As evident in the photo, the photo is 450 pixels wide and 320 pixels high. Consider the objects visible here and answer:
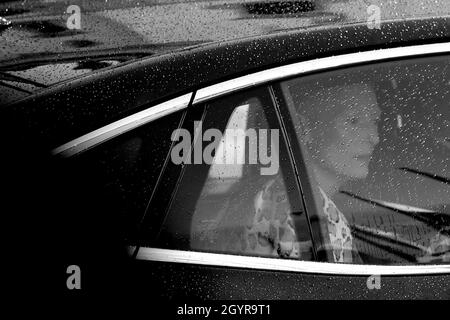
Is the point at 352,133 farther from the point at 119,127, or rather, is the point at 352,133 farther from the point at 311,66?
the point at 119,127

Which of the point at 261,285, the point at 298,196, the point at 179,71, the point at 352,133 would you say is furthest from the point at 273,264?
the point at 179,71

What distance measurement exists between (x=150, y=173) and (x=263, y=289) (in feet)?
1.27

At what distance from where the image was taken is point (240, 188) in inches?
83.4

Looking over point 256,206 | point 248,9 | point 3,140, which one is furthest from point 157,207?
point 248,9

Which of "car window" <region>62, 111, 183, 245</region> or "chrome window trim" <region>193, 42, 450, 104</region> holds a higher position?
"chrome window trim" <region>193, 42, 450, 104</region>

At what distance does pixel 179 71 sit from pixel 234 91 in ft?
0.50

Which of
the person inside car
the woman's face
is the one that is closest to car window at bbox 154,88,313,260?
the person inside car

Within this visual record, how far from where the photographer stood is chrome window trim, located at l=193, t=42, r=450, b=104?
210 cm

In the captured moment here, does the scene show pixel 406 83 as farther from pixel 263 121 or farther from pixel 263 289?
pixel 263 289

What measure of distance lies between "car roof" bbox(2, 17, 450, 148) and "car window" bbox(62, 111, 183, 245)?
0.06m

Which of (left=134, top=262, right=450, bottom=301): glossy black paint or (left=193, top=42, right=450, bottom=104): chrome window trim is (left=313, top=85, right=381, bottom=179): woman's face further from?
(left=134, top=262, right=450, bottom=301): glossy black paint

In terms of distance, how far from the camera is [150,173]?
203 centimetres

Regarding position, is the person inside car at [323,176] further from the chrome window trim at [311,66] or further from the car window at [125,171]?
the car window at [125,171]

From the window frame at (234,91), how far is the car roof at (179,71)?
0.02 meters
